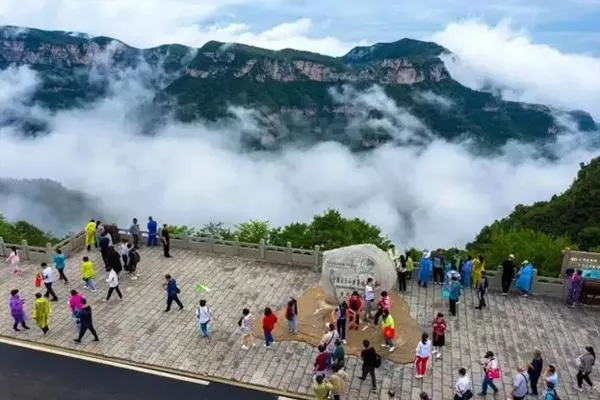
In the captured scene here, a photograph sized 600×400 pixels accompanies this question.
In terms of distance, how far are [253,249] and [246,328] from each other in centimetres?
826

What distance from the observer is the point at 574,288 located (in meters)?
23.2

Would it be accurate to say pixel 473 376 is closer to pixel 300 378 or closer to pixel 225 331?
pixel 300 378

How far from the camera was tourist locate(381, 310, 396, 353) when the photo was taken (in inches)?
766

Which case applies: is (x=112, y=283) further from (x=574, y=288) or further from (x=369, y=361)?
(x=574, y=288)

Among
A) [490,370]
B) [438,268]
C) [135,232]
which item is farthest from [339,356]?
[135,232]

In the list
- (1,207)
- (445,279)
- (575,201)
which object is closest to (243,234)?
(445,279)

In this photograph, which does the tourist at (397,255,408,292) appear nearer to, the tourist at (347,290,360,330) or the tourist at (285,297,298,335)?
the tourist at (347,290,360,330)

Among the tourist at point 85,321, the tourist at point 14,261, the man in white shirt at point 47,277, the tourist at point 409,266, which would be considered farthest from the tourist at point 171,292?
the tourist at point 409,266

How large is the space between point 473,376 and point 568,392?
2921 mm

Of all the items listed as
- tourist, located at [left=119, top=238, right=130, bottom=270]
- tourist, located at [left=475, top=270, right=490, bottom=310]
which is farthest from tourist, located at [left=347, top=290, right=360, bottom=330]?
tourist, located at [left=119, top=238, right=130, bottom=270]

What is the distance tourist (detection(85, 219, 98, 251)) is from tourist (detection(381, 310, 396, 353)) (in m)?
15.3

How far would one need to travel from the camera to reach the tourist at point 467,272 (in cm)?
2411

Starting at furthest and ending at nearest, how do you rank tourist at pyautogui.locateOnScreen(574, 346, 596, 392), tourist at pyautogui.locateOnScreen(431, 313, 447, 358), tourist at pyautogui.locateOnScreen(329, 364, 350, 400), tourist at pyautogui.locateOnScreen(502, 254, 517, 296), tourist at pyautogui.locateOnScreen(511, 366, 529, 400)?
1. tourist at pyautogui.locateOnScreen(502, 254, 517, 296)
2. tourist at pyautogui.locateOnScreen(431, 313, 447, 358)
3. tourist at pyautogui.locateOnScreen(574, 346, 596, 392)
4. tourist at pyautogui.locateOnScreen(511, 366, 529, 400)
5. tourist at pyautogui.locateOnScreen(329, 364, 350, 400)

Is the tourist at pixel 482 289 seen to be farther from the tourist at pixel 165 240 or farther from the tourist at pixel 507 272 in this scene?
→ the tourist at pixel 165 240
